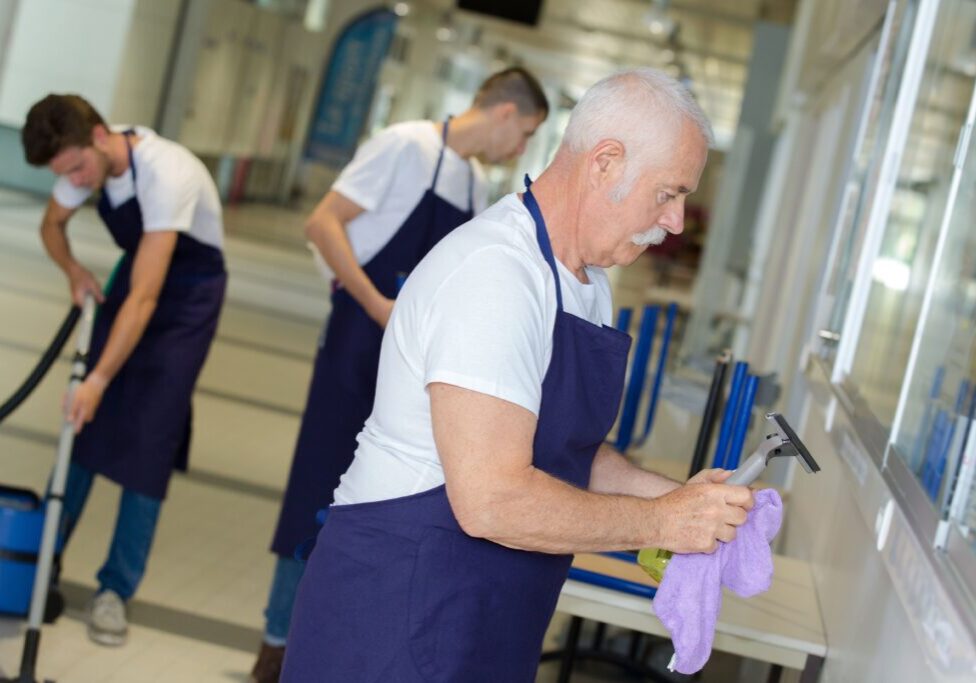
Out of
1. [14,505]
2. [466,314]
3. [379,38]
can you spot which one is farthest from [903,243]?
[379,38]

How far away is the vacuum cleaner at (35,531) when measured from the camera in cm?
299

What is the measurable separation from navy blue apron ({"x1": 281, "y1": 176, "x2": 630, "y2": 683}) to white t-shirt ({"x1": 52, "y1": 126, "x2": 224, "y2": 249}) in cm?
176

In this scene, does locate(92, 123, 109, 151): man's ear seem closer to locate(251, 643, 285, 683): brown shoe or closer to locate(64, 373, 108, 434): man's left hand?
locate(64, 373, 108, 434): man's left hand

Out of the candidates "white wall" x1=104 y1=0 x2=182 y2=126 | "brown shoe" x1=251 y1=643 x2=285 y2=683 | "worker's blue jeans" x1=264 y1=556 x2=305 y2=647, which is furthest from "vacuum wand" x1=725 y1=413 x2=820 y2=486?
"white wall" x1=104 y1=0 x2=182 y2=126

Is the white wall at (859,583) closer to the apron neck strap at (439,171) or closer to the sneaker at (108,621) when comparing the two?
the apron neck strap at (439,171)

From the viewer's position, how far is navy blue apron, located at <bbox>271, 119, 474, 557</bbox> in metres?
3.29

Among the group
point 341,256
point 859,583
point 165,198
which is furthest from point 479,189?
point 859,583

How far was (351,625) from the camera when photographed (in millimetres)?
1726

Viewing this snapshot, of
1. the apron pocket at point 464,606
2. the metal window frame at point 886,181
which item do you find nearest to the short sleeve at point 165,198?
the metal window frame at point 886,181

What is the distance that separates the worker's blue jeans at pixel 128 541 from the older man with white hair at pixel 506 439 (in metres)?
1.81

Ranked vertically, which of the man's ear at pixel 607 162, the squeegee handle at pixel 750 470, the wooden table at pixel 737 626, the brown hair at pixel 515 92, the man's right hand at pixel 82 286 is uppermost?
the brown hair at pixel 515 92

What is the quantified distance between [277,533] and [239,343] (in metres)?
5.10

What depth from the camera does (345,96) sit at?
12.1 metres

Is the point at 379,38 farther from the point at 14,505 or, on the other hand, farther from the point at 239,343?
the point at 14,505
